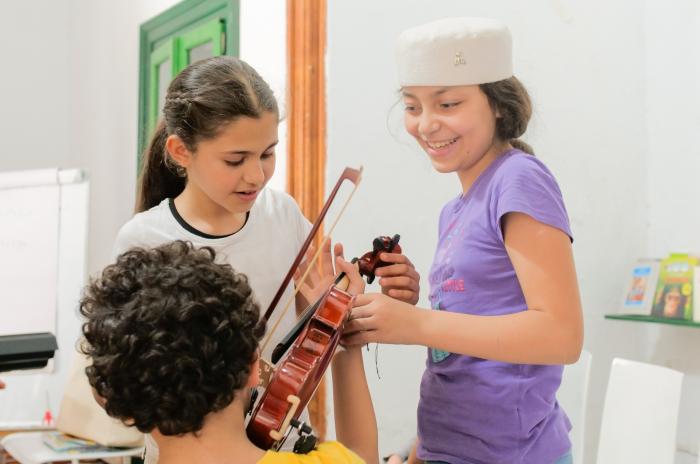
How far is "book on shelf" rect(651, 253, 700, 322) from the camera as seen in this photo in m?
2.70

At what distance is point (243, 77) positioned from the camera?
1.37 metres

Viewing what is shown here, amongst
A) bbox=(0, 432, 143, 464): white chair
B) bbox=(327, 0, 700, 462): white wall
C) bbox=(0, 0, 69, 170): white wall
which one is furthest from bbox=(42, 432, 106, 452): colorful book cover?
bbox=(0, 0, 69, 170): white wall

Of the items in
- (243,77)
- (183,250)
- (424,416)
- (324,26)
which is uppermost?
(324,26)

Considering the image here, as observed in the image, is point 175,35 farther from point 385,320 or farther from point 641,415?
point 385,320

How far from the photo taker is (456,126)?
4.14 ft

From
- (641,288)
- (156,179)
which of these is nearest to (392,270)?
(156,179)

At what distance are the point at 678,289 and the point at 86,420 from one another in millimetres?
2077

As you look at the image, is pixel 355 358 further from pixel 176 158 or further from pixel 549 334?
pixel 176 158

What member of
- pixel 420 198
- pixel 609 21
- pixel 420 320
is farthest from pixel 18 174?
pixel 420 320

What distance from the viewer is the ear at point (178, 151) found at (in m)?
1.39

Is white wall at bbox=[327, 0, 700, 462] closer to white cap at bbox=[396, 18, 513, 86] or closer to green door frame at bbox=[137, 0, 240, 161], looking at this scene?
green door frame at bbox=[137, 0, 240, 161]

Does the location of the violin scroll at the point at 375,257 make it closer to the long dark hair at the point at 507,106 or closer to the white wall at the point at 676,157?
the long dark hair at the point at 507,106

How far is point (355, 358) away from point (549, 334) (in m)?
0.30

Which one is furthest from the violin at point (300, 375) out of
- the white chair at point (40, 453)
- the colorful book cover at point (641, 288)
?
the colorful book cover at point (641, 288)
